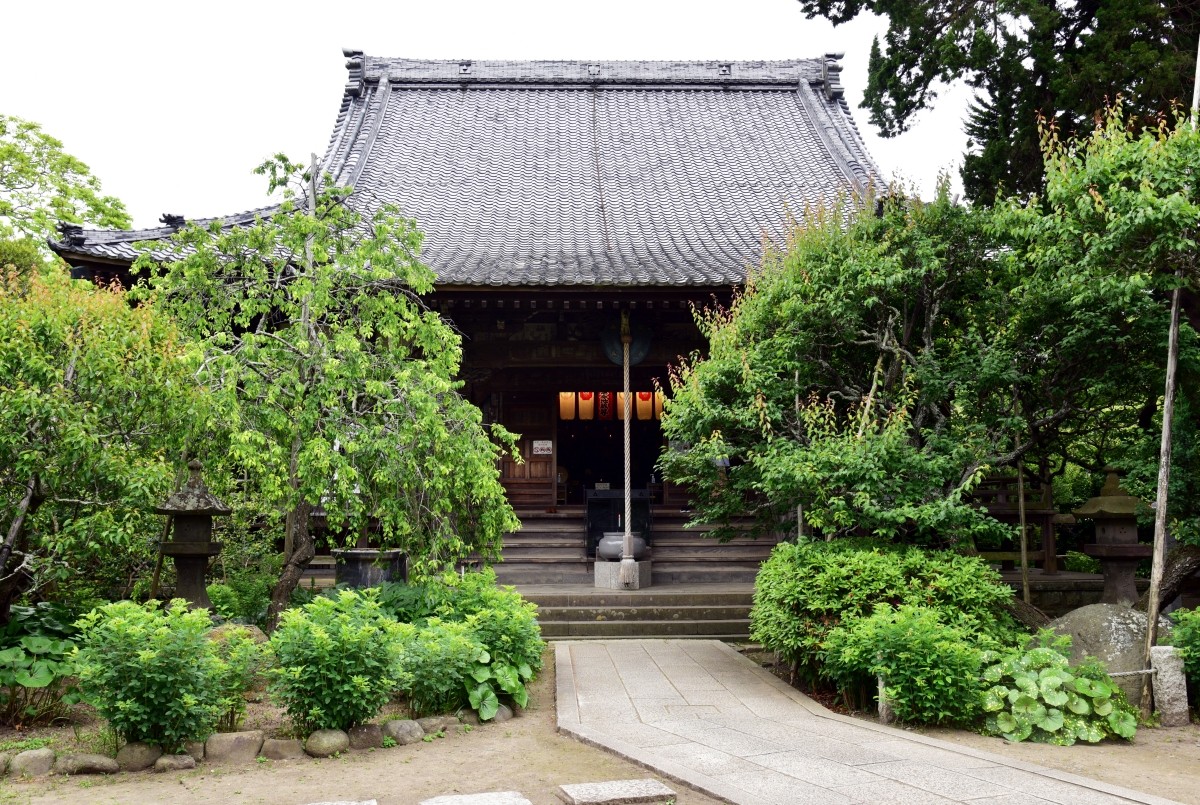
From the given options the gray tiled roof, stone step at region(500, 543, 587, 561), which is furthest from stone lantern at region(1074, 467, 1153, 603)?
stone step at region(500, 543, 587, 561)

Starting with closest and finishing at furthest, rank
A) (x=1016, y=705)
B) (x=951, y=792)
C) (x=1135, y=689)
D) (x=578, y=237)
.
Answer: (x=951, y=792)
(x=1016, y=705)
(x=1135, y=689)
(x=578, y=237)

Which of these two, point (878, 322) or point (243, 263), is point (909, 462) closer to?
point (878, 322)

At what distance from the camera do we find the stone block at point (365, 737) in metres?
5.93

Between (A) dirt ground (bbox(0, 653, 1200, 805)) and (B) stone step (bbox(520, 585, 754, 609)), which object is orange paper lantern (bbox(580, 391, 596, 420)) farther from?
(A) dirt ground (bbox(0, 653, 1200, 805))

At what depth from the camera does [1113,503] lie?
9.05 metres

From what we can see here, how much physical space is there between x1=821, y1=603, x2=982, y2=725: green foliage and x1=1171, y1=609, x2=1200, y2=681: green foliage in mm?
1793

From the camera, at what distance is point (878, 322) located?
27.2 feet

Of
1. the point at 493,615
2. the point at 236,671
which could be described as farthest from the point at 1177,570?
the point at 236,671

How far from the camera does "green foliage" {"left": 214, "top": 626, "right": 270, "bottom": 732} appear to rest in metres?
5.81

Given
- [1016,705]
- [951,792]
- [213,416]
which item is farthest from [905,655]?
[213,416]

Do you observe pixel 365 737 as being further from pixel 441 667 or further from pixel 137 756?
pixel 137 756

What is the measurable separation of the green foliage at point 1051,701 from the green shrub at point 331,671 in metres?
4.40

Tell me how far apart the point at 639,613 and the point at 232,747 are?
5866mm

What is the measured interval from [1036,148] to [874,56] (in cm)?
254
